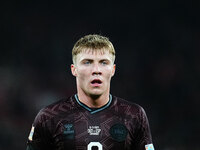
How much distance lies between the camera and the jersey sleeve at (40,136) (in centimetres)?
324

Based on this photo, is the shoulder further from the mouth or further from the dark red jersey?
the mouth

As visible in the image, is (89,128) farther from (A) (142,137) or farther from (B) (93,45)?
(B) (93,45)

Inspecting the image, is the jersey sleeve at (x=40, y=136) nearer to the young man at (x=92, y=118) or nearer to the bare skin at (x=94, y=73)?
the young man at (x=92, y=118)

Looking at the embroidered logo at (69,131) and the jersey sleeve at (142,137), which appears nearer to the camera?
the embroidered logo at (69,131)

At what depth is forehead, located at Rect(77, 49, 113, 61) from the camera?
3195 mm

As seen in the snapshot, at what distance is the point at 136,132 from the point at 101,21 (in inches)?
349

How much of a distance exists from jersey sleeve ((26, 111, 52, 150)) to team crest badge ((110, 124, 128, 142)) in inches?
24.6

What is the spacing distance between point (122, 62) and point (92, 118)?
295 inches

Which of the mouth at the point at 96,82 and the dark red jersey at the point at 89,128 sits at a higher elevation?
the mouth at the point at 96,82

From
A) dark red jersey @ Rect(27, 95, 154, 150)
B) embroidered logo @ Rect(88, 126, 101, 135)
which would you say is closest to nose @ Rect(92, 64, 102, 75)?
dark red jersey @ Rect(27, 95, 154, 150)

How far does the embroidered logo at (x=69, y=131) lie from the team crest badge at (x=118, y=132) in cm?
38

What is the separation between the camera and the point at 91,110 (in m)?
3.33

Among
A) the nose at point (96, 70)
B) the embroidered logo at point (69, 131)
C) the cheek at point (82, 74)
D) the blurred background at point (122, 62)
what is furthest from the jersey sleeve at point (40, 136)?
the blurred background at point (122, 62)

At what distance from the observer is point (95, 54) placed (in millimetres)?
3201
